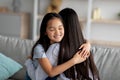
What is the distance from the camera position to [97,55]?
1.89 metres

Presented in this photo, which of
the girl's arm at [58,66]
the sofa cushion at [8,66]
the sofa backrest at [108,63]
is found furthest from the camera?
the sofa cushion at [8,66]

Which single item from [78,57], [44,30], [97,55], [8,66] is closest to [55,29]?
[44,30]

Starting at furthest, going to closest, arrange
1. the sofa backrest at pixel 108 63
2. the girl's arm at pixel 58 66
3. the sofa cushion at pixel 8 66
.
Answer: the sofa cushion at pixel 8 66
the sofa backrest at pixel 108 63
the girl's arm at pixel 58 66

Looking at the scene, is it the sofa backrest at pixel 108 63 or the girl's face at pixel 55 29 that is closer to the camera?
the girl's face at pixel 55 29

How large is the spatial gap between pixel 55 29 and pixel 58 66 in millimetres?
217

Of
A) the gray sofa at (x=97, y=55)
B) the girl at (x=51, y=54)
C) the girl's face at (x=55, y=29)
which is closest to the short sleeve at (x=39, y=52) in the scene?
the girl at (x=51, y=54)

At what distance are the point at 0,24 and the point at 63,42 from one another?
127 inches

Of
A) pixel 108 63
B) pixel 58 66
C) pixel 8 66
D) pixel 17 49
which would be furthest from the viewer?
pixel 17 49

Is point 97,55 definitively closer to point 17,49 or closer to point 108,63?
point 108,63

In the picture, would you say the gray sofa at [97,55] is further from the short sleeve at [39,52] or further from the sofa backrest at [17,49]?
the short sleeve at [39,52]

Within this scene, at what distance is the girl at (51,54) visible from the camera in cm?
140

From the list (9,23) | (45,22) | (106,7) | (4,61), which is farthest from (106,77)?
(9,23)

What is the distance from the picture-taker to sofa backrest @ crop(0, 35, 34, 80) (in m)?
2.08

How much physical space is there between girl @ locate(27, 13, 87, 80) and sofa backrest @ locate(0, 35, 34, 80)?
60 centimetres
